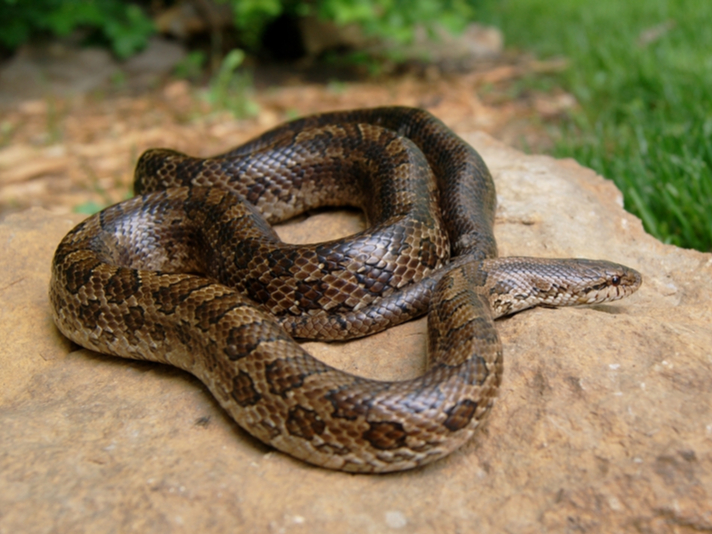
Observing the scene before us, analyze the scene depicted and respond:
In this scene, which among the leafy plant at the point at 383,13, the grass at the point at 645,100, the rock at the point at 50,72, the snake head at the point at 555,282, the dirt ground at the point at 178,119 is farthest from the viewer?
the rock at the point at 50,72

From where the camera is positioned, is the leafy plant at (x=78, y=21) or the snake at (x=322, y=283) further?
the leafy plant at (x=78, y=21)

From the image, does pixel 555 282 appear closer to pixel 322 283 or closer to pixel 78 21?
pixel 322 283

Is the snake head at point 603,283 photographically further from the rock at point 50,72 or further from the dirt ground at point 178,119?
the rock at point 50,72

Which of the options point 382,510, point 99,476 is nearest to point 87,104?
point 99,476

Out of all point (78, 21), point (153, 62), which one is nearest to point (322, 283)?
point (78, 21)

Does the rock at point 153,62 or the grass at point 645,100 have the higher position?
the grass at point 645,100

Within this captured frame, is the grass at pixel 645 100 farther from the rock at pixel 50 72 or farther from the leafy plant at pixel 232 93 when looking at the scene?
the rock at pixel 50 72

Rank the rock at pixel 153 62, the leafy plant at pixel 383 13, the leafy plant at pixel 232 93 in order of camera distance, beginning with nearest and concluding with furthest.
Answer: the leafy plant at pixel 383 13 < the leafy plant at pixel 232 93 < the rock at pixel 153 62

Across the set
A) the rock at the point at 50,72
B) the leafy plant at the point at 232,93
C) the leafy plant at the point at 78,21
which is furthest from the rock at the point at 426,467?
the rock at the point at 50,72

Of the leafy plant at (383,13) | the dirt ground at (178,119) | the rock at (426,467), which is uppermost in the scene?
the leafy plant at (383,13)
